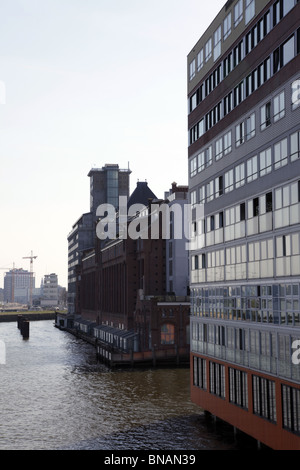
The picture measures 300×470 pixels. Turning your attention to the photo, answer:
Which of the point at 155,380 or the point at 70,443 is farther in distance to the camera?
the point at 155,380

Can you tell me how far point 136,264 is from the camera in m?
111

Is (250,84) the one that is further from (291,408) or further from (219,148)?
(291,408)

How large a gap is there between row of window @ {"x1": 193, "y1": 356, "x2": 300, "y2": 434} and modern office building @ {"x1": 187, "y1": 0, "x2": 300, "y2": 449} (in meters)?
0.08

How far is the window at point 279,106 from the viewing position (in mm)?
36844

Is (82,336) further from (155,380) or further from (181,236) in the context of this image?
(155,380)

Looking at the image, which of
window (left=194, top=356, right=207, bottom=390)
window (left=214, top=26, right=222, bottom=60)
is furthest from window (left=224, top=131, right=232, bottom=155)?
window (left=194, top=356, right=207, bottom=390)

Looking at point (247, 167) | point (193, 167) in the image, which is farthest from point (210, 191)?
point (247, 167)

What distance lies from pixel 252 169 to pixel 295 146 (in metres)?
6.21

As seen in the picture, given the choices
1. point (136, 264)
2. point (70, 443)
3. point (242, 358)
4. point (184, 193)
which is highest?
point (184, 193)

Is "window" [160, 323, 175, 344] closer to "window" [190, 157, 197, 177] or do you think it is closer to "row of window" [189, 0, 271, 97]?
"window" [190, 157, 197, 177]

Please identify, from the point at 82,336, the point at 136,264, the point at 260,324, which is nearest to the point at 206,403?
the point at 260,324

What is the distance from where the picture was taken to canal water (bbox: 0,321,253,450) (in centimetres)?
4488

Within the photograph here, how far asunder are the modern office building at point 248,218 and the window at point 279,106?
7 centimetres

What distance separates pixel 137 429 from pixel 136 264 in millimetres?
62724
